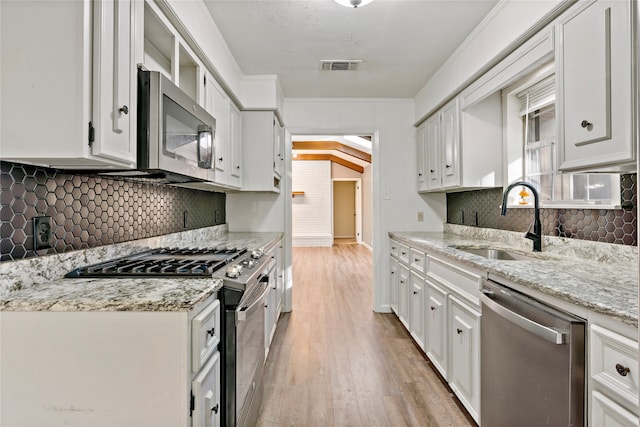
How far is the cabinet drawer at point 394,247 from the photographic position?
11.3 feet

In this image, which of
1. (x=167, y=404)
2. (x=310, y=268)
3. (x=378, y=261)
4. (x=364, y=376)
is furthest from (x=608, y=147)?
(x=310, y=268)

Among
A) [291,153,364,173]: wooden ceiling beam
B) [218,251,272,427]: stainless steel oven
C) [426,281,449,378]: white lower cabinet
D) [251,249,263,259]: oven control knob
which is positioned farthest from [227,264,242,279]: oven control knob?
[291,153,364,173]: wooden ceiling beam

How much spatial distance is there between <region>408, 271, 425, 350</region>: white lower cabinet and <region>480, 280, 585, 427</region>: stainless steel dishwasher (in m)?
0.99

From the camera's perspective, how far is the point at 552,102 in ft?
7.40

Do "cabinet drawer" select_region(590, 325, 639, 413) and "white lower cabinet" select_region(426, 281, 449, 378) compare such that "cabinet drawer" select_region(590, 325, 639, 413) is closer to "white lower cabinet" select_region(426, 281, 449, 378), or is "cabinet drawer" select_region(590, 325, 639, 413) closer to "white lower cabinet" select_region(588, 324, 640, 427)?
"white lower cabinet" select_region(588, 324, 640, 427)

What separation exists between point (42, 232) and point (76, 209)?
0.67 feet

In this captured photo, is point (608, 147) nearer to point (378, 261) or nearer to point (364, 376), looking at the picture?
point (364, 376)

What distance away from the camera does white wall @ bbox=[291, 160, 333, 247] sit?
10617 millimetres

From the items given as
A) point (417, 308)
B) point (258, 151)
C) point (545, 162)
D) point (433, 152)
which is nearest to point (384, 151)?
point (433, 152)

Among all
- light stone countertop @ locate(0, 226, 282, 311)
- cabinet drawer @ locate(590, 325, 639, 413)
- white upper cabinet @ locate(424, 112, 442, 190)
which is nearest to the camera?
cabinet drawer @ locate(590, 325, 639, 413)

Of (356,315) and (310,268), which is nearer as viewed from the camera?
(356,315)

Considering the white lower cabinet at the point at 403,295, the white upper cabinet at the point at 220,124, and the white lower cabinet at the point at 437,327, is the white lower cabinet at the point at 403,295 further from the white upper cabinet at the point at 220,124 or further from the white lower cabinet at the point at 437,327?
the white upper cabinet at the point at 220,124

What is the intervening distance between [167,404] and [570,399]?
4.15 feet

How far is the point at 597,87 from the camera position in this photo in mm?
1336
